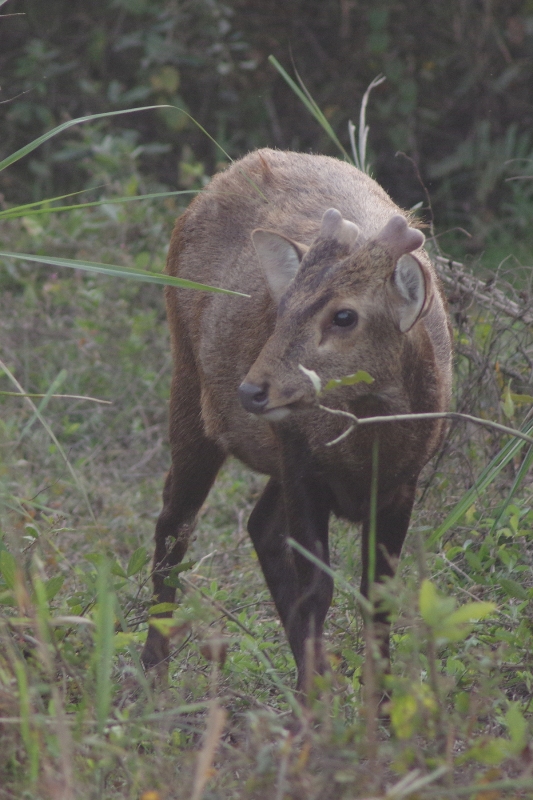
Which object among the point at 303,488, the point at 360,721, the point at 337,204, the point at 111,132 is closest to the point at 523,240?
the point at 111,132

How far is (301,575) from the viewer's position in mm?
3803

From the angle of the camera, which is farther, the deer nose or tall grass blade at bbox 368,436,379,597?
the deer nose

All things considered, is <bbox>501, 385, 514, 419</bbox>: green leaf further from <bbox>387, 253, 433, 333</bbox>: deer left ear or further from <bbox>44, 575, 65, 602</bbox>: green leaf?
<bbox>44, 575, 65, 602</bbox>: green leaf

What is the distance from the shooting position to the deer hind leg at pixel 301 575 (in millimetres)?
3641

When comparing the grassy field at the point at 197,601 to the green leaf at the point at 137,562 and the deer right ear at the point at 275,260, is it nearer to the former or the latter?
the green leaf at the point at 137,562

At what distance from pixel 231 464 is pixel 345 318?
2.67 m

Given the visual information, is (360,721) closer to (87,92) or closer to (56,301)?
(56,301)

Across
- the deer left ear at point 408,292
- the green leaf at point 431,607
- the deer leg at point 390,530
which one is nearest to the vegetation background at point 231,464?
the green leaf at point 431,607

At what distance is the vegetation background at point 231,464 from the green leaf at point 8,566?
0.02 m

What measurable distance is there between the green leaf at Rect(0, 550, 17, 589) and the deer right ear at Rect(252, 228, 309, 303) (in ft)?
4.21

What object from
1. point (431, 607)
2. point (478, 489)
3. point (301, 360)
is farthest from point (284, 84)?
point (431, 607)

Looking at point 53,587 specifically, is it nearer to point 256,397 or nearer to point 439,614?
point 256,397

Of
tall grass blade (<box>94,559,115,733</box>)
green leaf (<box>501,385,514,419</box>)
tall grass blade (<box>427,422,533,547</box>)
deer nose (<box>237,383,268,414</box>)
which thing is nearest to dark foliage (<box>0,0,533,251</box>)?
green leaf (<box>501,385,514,419</box>)

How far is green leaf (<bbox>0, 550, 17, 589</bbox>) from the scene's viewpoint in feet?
9.48
